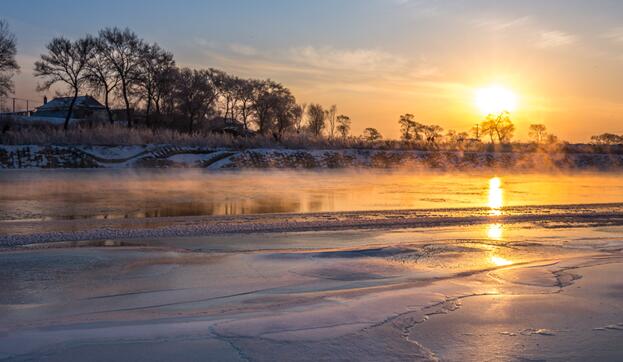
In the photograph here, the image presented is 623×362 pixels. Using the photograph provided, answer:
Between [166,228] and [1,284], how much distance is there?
4275 millimetres

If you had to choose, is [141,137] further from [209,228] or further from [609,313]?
[609,313]

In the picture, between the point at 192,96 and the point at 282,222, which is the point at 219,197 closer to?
the point at 282,222

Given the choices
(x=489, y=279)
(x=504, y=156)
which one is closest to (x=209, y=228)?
(x=489, y=279)

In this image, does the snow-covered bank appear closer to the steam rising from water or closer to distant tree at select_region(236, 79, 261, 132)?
the steam rising from water

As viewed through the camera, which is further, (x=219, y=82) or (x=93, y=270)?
(x=219, y=82)

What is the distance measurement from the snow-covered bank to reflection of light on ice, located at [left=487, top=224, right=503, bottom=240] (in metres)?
24.2

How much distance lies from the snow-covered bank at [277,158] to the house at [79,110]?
36724mm

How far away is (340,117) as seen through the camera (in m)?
119

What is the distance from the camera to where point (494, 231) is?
1109cm

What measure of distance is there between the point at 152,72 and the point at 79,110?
23.7m

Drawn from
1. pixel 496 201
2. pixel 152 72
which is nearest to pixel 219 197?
pixel 496 201

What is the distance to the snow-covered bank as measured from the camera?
31.9 meters

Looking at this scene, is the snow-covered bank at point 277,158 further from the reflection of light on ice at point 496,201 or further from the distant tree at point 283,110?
the distant tree at point 283,110

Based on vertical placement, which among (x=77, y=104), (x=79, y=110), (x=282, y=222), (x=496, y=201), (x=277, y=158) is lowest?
(x=282, y=222)
